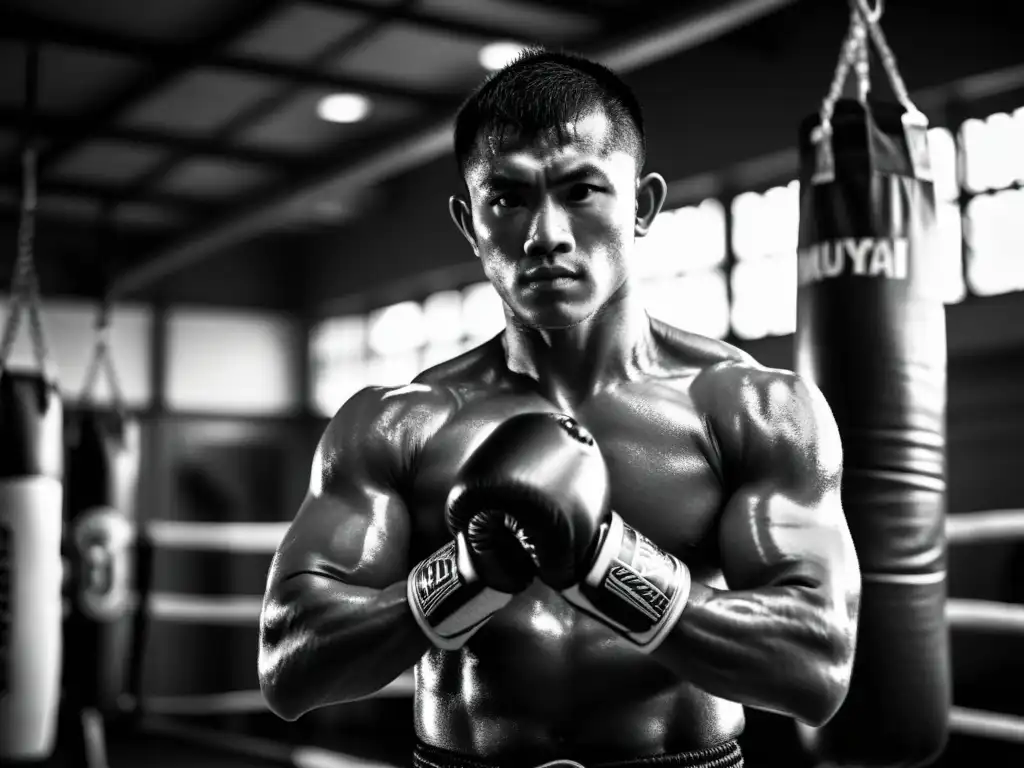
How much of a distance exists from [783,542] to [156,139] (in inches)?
203

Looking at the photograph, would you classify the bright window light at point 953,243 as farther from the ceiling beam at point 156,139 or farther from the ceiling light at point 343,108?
the ceiling beam at point 156,139

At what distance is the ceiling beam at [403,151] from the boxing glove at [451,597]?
2396 mm

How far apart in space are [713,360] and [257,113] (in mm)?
4559

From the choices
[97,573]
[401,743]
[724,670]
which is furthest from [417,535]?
[401,743]

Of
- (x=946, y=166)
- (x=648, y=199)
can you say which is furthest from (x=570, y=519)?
(x=946, y=166)

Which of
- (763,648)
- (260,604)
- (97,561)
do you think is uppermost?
(763,648)

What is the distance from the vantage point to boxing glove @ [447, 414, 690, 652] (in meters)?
1.03

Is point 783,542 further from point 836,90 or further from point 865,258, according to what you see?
point 836,90

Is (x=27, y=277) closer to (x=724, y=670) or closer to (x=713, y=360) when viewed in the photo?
(x=713, y=360)

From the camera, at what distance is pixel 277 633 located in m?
1.17

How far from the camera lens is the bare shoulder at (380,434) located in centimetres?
127

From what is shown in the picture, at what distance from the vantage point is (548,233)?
3.83 feet

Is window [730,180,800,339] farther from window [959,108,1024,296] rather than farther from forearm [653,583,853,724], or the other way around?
forearm [653,583,853,724]

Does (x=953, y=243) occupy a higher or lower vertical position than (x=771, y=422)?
higher
